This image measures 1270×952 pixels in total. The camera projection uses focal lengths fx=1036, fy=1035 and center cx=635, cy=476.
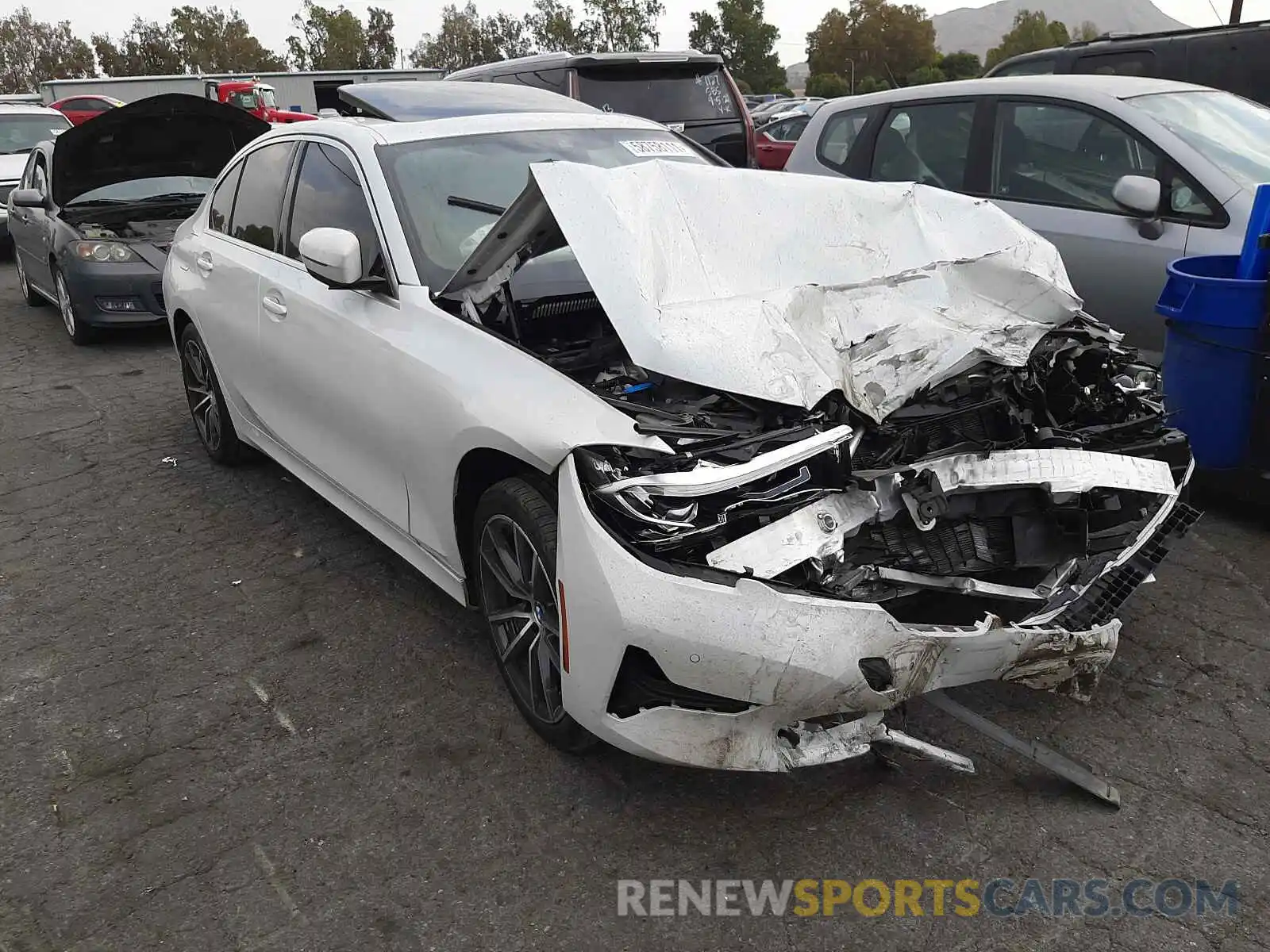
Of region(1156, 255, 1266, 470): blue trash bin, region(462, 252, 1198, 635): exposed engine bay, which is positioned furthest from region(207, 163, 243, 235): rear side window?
region(1156, 255, 1266, 470): blue trash bin

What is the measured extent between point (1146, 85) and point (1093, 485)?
392cm

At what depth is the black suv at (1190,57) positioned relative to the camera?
8.45m

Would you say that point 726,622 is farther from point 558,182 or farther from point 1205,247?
point 1205,247

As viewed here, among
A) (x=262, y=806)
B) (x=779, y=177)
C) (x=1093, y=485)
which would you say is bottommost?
(x=262, y=806)

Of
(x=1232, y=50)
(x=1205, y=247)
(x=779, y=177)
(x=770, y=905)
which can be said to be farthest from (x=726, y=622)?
(x=1232, y=50)

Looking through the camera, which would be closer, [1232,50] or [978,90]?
[978,90]

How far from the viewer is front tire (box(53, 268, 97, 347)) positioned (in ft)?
27.7

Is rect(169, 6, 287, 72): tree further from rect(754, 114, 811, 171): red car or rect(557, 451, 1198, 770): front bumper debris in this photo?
rect(557, 451, 1198, 770): front bumper debris

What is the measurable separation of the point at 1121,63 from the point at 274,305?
7.87 meters

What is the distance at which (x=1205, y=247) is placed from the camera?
191 inches

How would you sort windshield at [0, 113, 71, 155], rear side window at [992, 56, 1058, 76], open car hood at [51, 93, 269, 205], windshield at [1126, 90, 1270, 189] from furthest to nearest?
1. windshield at [0, 113, 71, 155]
2. rear side window at [992, 56, 1058, 76]
3. open car hood at [51, 93, 269, 205]
4. windshield at [1126, 90, 1270, 189]

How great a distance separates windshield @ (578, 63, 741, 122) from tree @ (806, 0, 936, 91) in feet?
205

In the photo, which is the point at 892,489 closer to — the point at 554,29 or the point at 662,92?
the point at 662,92

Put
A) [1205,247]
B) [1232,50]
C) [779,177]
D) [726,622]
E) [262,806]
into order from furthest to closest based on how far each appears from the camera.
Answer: [1232,50], [1205,247], [779,177], [262,806], [726,622]
